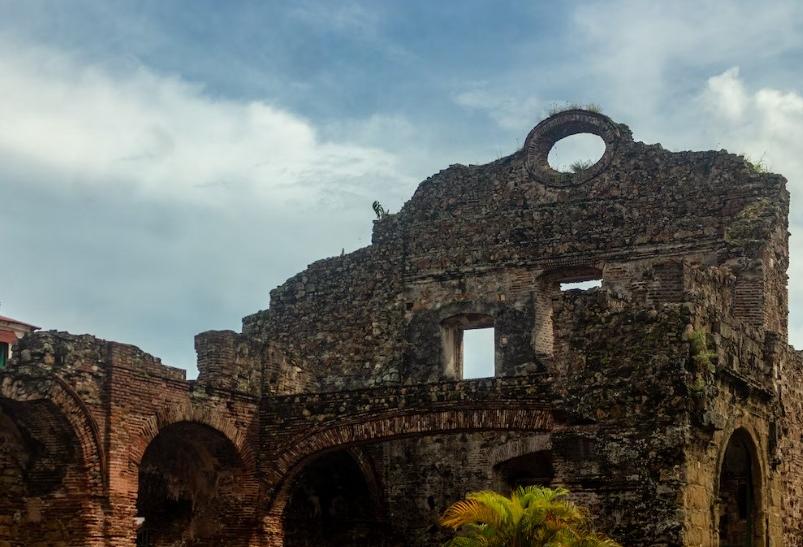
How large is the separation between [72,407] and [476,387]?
624 cm

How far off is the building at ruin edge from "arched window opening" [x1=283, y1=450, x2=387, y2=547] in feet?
0.14

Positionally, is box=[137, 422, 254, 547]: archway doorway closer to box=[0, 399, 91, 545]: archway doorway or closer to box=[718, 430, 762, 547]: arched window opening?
box=[0, 399, 91, 545]: archway doorway

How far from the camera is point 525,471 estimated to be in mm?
23281

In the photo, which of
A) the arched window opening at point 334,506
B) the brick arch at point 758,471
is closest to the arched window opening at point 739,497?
the brick arch at point 758,471

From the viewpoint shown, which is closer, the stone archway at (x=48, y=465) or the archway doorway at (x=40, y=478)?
the stone archway at (x=48, y=465)

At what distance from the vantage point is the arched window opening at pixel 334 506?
23766 mm

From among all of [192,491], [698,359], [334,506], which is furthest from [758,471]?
[192,491]

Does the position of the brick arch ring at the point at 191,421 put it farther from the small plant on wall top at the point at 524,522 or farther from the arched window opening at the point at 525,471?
→ the small plant on wall top at the point at 524,522

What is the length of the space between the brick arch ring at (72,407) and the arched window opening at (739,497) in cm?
908

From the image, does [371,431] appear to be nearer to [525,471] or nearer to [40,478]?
[525,471]

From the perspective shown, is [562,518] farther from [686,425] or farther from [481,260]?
[481,260]

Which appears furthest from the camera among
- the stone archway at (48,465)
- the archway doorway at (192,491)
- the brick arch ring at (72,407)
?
the archway doorway at (192,491)

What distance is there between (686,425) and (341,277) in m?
12.6

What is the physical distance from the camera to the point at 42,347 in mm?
18828
